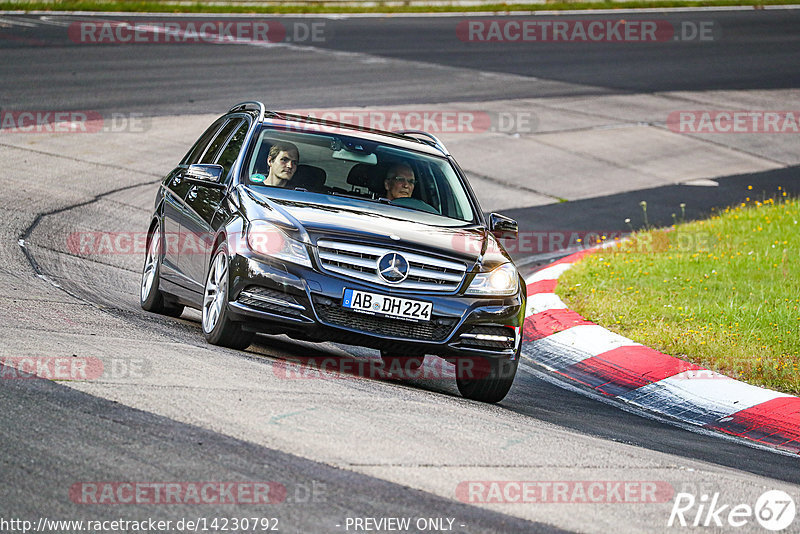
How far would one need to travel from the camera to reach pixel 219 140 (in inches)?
363

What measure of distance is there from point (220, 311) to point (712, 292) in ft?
16.7

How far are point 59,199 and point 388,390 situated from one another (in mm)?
7371

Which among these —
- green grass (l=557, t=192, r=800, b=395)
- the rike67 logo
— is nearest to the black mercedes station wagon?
green grass (l=557, t=192, r=800, b=395)

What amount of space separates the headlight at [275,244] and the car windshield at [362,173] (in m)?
0.80

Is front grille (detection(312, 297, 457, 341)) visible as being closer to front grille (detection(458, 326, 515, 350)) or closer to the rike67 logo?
front grille (detection(458, 326, 515, 350))

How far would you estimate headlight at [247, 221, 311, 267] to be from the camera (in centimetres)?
713

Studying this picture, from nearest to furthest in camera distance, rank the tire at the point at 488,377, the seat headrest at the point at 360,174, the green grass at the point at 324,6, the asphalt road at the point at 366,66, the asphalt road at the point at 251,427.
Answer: the asphalt road at the point at 251,427, the tire at the point at 488,377, the seat headrest at the point at 360,174, the asphalt road at the point at 366,66, the green grass at the point at 324,6

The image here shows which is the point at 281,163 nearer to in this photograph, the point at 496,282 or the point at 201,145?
the point at 201,145

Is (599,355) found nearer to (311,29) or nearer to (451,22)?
(311,29)

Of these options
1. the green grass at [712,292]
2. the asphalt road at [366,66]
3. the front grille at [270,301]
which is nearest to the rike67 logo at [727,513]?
the front grille at [270,301]

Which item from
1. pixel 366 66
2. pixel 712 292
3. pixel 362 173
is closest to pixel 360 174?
pixel 362 173

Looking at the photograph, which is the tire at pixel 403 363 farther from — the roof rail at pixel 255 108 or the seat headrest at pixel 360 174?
the roof rail at pixel 255 108

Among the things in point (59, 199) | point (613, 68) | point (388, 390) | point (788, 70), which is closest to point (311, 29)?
point (613, 68)

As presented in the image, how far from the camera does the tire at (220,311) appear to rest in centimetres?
734
